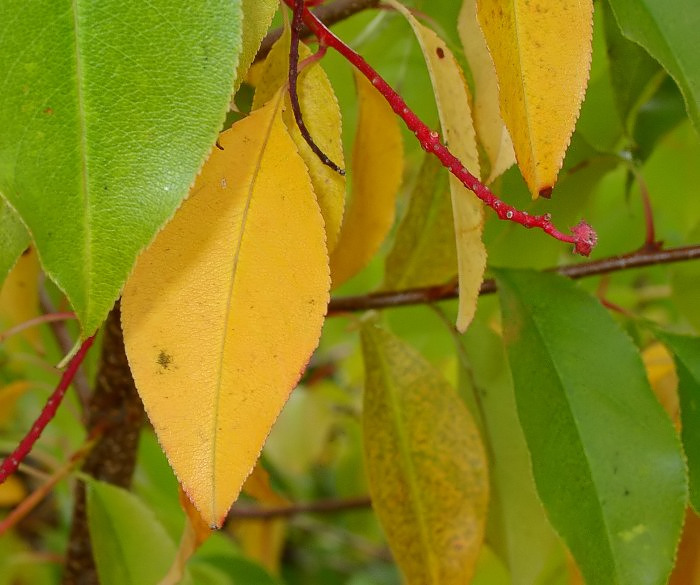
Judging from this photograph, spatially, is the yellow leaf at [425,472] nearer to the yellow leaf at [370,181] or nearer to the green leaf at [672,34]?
the yellow leaf at [370,181]

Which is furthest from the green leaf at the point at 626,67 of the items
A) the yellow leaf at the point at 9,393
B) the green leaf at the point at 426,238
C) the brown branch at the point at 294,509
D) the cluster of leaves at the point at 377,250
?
the brown branch at the point at 294,509

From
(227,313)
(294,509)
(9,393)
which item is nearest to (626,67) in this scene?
(227,313)

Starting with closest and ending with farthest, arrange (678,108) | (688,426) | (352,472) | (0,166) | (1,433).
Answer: (0,166) → (688,426) → (678,108) → (352,472) → (1,433)

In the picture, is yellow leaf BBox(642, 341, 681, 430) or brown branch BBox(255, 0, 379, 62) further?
yellow leaf BBox(642, 341, 681, 430)

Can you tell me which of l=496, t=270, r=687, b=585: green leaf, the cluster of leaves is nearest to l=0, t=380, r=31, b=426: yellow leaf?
the cluster of leaves

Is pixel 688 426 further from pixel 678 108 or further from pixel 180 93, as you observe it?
pixel 180 93

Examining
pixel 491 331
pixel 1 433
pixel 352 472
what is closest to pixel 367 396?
pixel 491 331

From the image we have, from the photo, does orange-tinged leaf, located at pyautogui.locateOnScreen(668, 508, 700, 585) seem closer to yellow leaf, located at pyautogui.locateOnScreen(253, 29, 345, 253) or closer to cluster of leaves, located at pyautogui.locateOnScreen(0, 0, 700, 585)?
cluster of leaves, located at pyautogui.locateOnScreen(0, 0, 700, 585)
